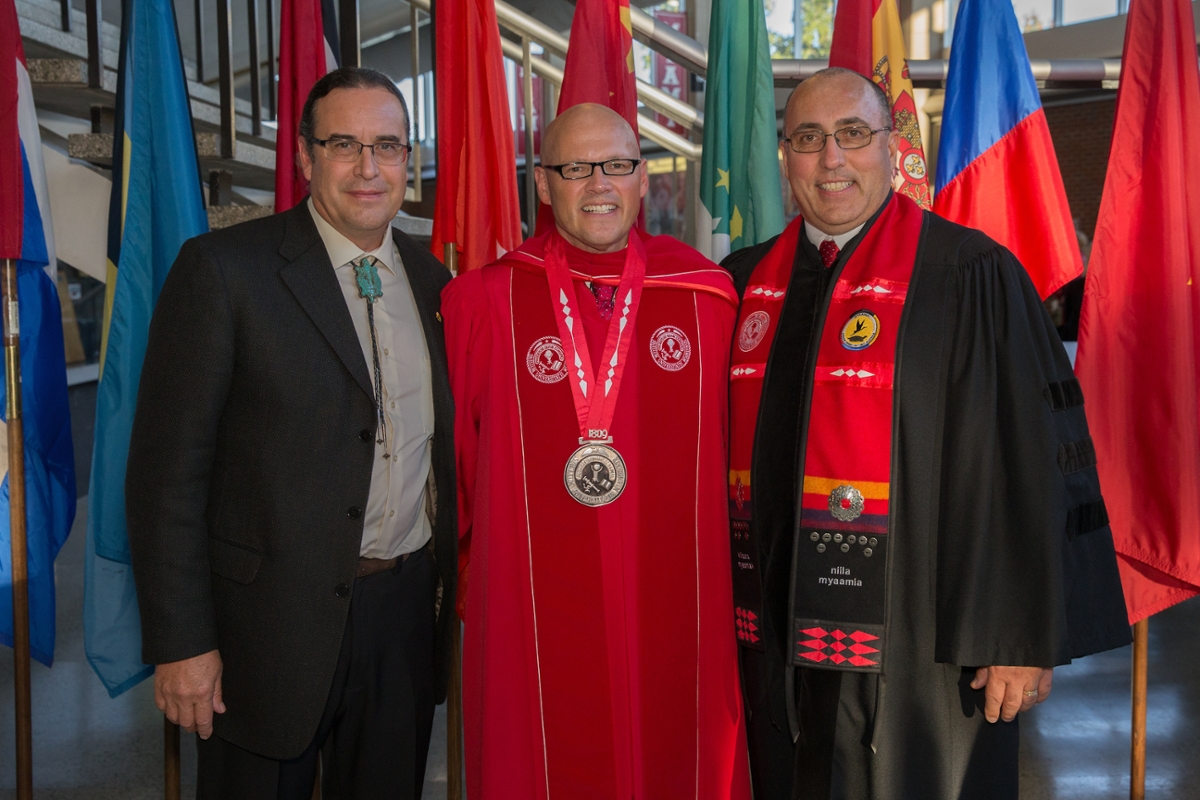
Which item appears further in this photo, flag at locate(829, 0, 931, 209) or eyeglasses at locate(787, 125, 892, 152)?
flag at locate(829, 0, 931, 209)

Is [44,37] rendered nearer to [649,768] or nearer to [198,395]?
[198,395]

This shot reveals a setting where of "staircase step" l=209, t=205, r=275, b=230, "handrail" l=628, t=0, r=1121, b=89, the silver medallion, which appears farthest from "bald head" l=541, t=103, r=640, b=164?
"staircase step" l=209, t=205, r=275, b=230

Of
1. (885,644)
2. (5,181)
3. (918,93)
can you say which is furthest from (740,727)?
(918,93)

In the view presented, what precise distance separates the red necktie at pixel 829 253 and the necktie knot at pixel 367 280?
3.52 feet

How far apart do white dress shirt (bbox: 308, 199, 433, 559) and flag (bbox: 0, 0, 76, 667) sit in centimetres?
119

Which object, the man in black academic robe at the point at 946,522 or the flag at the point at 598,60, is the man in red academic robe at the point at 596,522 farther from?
the flag at the point at 598,60

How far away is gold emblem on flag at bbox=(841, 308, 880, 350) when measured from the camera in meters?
2.07

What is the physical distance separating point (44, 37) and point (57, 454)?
5.82 ft

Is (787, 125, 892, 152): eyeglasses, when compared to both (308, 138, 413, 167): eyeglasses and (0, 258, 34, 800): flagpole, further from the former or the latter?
(0, 258, 34, 800): flagpole

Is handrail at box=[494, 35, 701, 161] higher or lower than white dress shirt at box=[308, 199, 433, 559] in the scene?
higher

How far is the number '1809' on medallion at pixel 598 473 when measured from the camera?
226 centimetres

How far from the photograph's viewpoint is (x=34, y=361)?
2.93 metres

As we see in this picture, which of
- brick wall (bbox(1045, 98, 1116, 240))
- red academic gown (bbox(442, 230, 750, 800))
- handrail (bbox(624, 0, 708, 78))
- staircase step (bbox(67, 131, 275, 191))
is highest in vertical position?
brick wall (bbox(1045, 98, 1116, 240))

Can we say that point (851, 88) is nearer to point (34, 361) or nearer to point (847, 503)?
point (847, 503)
